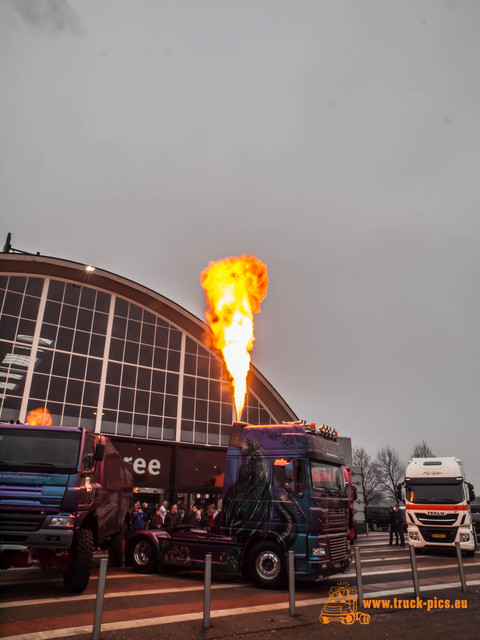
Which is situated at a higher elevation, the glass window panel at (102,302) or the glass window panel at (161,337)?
the glass window panel at (102,302)

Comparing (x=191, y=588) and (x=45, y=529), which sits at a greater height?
(x=45, y=529)

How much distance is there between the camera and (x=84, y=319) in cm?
2555

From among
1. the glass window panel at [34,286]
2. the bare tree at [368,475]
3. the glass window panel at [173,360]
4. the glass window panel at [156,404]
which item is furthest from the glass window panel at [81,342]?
the bare tree at [368,475]

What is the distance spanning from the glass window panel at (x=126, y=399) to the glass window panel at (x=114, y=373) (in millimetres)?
607

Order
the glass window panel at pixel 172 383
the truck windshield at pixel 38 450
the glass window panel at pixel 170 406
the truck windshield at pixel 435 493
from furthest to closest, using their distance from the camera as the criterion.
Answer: the glass window panel at pixel 172 383
the glass window panel at pixel 170 406
the truck windshield at pixel 435 493
the truck windshield at pixel 38 450

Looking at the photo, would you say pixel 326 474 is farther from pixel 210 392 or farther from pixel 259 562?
pixel 210 392

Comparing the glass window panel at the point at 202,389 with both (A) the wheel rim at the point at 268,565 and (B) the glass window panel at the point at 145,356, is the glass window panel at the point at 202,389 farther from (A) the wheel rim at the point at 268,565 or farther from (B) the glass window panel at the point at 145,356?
(A) the wheel rim at the point at 268,565

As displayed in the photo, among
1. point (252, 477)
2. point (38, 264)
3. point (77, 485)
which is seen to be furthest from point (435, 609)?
point (38, 264)

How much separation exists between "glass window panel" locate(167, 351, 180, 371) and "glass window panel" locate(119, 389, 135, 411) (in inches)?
117

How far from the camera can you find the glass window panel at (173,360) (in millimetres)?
27984

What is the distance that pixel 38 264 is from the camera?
24469 mm

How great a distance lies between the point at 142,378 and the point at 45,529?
17.9m

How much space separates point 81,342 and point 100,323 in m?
1.65

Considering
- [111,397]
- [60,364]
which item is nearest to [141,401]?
[111,397]
